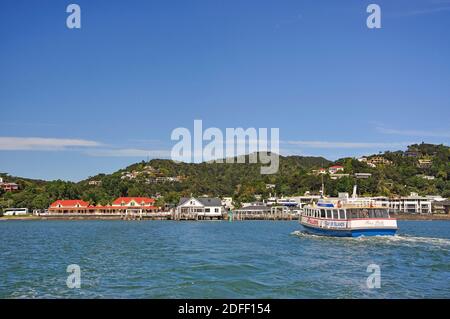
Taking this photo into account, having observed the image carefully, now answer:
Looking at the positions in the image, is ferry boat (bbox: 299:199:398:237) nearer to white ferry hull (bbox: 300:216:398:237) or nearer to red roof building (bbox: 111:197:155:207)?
white ferry hull (bbox: 300:216:398:237)

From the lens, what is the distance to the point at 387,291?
18.4 meters

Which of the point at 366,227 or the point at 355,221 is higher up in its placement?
the point at 355,221

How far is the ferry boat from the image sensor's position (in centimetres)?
3978

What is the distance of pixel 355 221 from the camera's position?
39969 mm

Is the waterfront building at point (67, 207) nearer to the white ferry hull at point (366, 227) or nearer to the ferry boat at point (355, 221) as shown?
the ferry boat at point (355, 221)

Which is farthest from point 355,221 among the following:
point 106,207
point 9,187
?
point 9,187

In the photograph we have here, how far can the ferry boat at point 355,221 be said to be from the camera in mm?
39781

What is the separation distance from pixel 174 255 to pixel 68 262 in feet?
21.2

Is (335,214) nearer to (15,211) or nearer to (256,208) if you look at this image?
(256,208)

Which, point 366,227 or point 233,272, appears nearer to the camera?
point 233,272

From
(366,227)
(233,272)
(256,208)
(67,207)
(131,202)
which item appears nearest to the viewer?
(233,272)

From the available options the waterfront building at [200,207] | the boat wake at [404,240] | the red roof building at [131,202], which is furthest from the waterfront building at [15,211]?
the boat wake at [404,240]

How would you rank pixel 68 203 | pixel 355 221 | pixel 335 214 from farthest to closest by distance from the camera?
1. pixel 68 203
2. pixel 335 214
3. pixel 355 221
